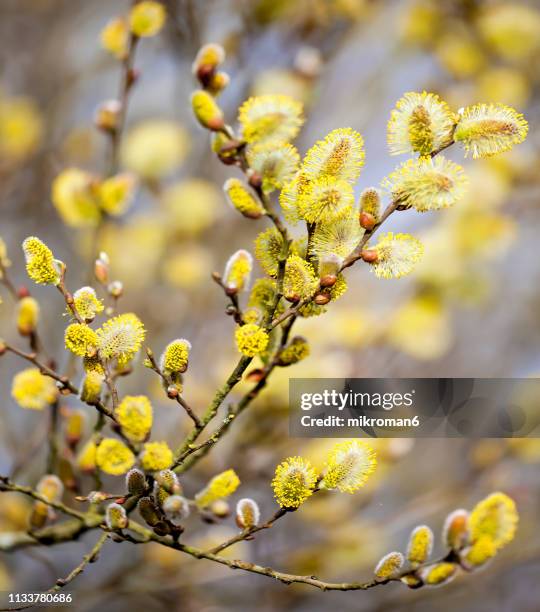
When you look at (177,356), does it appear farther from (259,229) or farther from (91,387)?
(259,229)

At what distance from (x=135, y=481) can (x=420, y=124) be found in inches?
9.4

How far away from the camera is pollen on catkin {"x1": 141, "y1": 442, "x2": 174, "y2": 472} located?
0.35m

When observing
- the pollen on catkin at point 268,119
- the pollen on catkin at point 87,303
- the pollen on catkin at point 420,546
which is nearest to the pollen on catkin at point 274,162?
the pollen on catkin at point 268,119

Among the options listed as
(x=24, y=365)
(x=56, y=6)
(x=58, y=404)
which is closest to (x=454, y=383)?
(x=58, y=404)

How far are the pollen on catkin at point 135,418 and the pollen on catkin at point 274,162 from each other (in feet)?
0.44

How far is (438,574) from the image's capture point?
1.21ft

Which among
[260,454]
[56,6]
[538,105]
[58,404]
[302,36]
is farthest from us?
[56,6]

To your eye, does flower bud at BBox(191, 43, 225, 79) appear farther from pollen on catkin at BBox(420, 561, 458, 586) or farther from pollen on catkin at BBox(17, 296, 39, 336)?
pollen on catkin at BBox(420, 561, 458, 586)

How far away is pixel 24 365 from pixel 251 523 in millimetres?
494

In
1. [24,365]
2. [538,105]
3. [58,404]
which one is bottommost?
[58,404]

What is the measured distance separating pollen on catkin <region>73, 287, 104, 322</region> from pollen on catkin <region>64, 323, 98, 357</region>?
2cm

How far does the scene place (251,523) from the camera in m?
0.37

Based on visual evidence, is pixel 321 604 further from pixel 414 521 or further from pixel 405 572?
pixel 405 572

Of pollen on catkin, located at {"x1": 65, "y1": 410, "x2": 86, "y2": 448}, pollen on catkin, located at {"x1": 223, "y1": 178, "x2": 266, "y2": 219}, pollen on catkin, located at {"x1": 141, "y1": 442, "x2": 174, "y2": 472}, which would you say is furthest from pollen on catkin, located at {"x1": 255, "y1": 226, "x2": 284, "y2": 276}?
pollen on catkin, located at {"x1": 65, "y1": 410, "x2": 86, "y2": 448}
